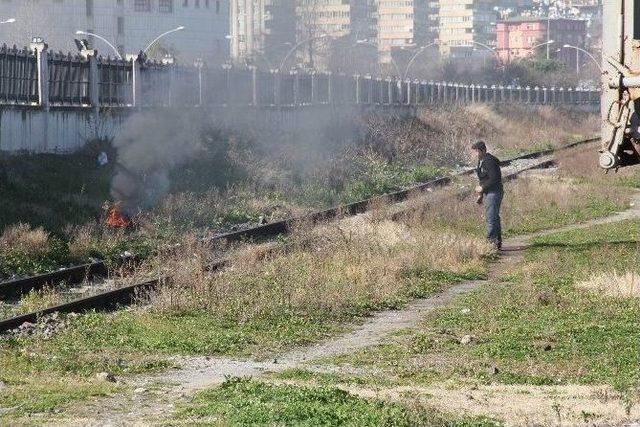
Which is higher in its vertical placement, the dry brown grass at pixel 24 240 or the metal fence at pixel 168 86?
the metal fence at pixel 168 86

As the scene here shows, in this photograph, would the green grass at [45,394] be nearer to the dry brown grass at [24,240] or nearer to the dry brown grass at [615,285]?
the dry brown grass at [615,285]

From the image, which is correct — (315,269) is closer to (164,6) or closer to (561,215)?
(561,215)

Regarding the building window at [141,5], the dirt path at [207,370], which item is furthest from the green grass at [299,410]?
the building window at [141,5]

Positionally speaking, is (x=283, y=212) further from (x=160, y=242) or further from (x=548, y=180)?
(x=548, y=180)

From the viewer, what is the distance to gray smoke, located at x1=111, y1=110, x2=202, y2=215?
29484 mm

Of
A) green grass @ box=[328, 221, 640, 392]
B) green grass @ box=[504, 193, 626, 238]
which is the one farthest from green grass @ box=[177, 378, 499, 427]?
green grass @ box=[504, 193, 626, 238]

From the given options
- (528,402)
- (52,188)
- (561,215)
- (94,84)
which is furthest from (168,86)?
(528,402)

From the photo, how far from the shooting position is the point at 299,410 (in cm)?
977

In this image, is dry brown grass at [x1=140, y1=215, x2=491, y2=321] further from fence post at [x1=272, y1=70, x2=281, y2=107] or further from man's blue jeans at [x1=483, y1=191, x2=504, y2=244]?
fence post at [x1=272, y1=70, x2=281, y2=107]

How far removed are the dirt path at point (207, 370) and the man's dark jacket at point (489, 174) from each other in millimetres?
3854

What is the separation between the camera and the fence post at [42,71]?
3184cm

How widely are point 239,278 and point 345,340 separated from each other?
3.86m

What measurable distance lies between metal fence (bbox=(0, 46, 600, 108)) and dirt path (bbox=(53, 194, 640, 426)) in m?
15.5

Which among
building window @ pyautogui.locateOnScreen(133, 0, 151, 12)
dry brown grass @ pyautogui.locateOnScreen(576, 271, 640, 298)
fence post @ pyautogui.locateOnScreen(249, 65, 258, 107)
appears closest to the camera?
dry brown grass @ pyautogui.locateOnScreen(576, 271, 640, 298)
